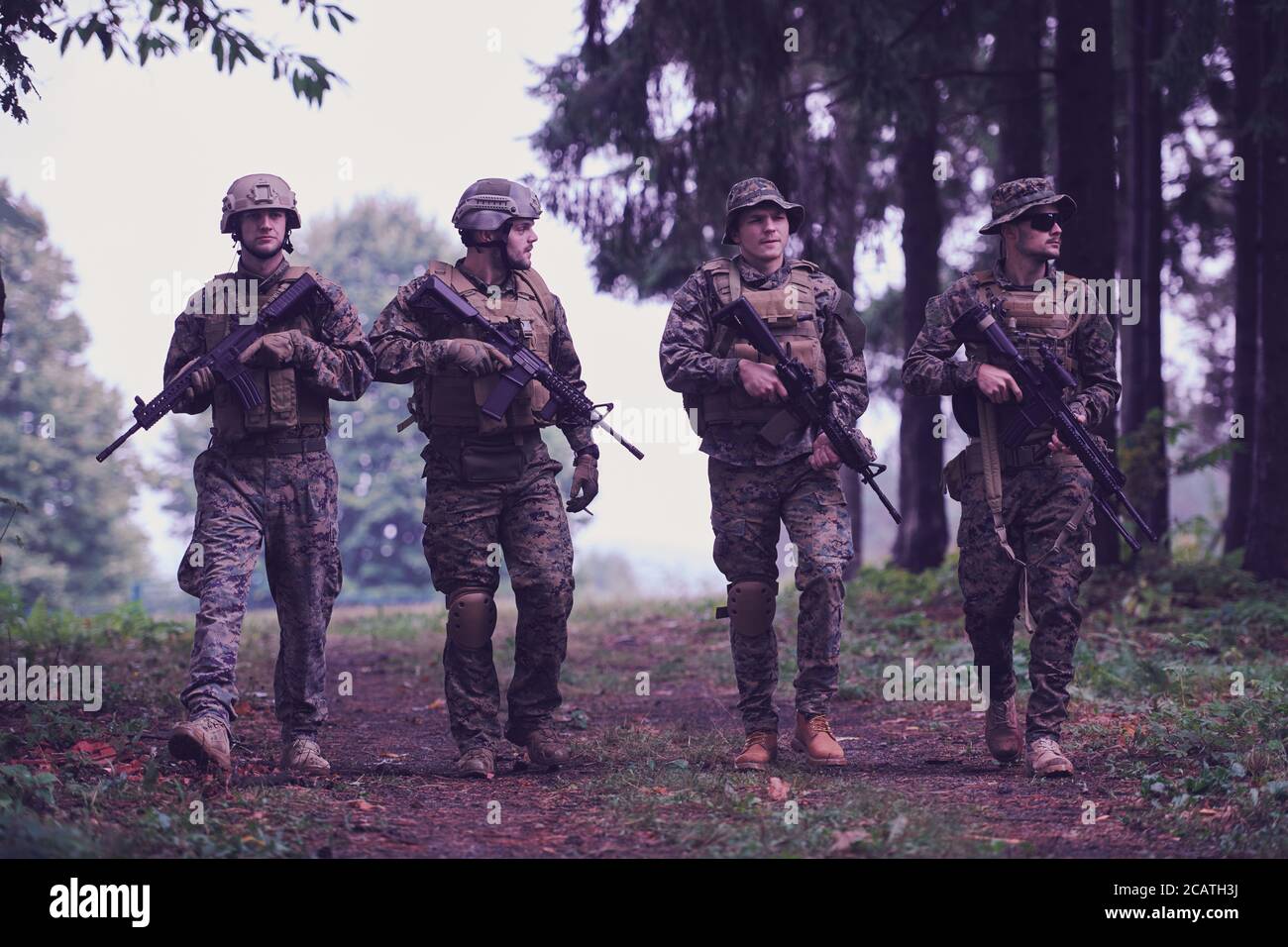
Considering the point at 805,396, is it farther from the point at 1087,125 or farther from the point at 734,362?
the point at 1087,125

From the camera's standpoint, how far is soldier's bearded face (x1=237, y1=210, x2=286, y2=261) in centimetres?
659

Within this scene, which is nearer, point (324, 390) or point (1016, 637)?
point (324, 390)

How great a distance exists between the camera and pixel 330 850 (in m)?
4.77

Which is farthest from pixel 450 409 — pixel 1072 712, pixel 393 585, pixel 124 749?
pixel 393 585

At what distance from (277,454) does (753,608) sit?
234 centimetres

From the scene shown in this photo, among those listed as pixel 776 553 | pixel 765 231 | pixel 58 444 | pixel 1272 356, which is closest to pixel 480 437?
pixel 776 553

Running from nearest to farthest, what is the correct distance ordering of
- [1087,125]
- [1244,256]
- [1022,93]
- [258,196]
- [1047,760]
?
[1047,760] → [258,196] → [1087,125] → [1022,93] → [1244,256]

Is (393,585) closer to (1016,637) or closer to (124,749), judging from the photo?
(1016,637)

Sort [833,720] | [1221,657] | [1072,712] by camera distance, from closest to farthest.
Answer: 1. [1072,712]
2. [833,720]
3. [1221,657]

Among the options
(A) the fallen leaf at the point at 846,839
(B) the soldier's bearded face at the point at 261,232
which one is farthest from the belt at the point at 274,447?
(A) the fallen leaf at the point at 846,839

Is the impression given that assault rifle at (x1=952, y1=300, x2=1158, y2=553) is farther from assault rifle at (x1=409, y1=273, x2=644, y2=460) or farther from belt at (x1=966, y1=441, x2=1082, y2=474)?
assault rifle at (x1=409, y1=273, x2=644, y2=460)

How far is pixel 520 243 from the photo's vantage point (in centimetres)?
670

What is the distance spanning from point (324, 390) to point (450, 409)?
59cm

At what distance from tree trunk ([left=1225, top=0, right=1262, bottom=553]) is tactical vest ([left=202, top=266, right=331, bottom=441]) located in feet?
29.5
